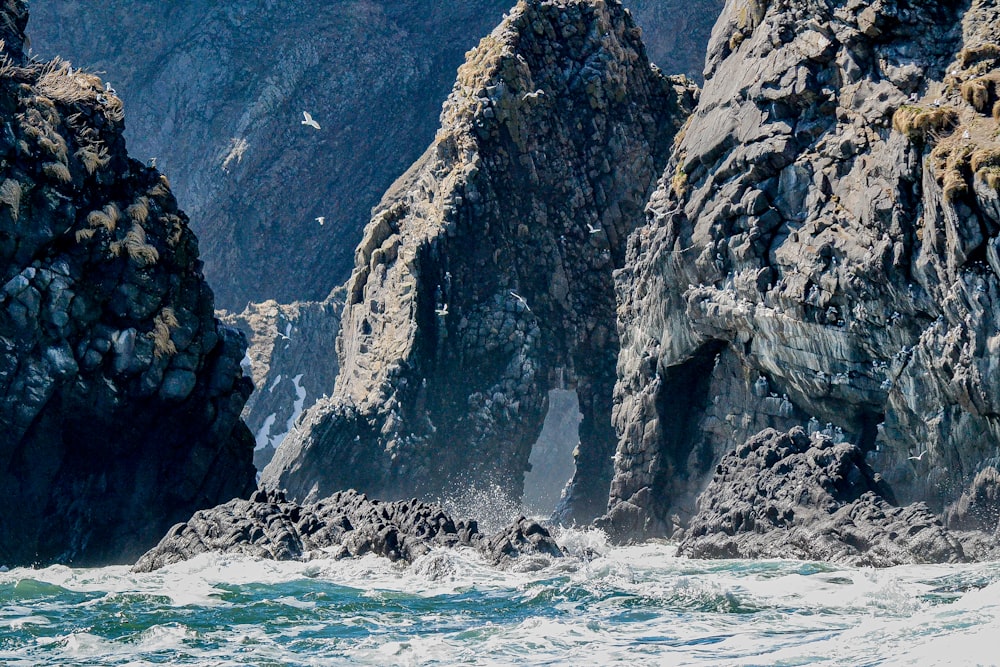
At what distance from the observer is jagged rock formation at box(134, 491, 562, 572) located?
35.4 m

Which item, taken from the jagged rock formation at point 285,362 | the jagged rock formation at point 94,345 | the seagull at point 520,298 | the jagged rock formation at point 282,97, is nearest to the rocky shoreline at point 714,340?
the jagged rock formation at point 94,345

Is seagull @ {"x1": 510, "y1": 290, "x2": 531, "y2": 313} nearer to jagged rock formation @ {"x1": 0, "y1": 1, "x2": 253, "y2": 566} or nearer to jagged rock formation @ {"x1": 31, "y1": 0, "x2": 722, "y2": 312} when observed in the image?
jagged rock formation @ {"x1": 0, "y1": 1, "x2": 253, "y2": 566}

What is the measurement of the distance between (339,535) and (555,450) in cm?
6289

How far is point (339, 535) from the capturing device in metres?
37.8

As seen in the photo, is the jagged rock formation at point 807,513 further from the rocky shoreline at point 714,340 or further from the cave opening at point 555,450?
the cave opening at point 555,450

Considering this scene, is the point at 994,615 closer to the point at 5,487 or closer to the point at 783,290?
the point at 783,290

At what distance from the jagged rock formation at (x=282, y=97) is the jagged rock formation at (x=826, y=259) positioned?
56670 mm

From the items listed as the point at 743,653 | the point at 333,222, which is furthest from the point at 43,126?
the point at 333,222

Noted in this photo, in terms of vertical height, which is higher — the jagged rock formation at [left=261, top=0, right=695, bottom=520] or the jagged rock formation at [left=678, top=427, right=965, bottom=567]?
the jagged rock formation at [left=261, top=0, right=695, bottom=520]

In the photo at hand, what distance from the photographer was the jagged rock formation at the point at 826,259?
38.5 metres

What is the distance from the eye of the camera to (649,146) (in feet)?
219

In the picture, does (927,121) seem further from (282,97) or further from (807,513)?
(282,97)

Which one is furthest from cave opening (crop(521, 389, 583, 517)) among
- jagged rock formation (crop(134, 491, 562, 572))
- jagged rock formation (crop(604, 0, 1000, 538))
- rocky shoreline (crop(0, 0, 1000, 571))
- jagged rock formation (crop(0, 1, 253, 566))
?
jagged rock formation (crop(134, 491, 562, 572))

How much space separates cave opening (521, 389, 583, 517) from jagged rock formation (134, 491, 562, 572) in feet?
193
